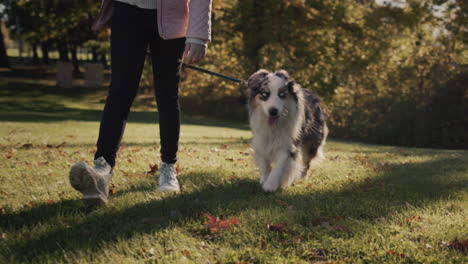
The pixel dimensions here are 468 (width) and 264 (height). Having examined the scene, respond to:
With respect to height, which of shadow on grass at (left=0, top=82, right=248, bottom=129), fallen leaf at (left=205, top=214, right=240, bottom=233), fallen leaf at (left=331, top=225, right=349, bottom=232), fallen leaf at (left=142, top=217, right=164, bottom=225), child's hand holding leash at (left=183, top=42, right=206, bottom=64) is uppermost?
child's hand holding leash at (left=183, top=42, right=206, bottom=64)

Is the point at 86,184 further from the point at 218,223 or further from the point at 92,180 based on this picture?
the point at 218,223

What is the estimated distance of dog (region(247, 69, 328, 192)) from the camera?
14.1 feet

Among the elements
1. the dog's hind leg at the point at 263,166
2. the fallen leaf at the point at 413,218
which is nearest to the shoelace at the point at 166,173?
the dog's hind leg at the point at 263,166

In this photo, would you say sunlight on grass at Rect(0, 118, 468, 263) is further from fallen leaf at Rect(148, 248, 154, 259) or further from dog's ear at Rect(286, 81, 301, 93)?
dog's ear at Rect(286, 81, 301, 93)

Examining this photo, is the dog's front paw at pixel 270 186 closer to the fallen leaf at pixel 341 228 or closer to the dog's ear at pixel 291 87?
the dog's ear at pixel 291 87

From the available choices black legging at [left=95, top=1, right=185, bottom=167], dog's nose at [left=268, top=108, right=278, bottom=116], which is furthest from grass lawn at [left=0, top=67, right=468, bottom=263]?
dog's nose at [left=268, top=108, right=278, bottom=116]

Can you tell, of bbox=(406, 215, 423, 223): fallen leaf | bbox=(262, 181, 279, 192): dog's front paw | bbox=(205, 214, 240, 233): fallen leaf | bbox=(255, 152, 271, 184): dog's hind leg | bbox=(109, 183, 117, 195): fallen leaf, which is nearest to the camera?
bbox=(205, 214, 240, 233): fallen leaf

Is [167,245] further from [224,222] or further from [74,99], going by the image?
[74,99]

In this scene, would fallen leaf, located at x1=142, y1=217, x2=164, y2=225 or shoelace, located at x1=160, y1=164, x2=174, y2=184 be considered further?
shoelace, located at x1=160, y1=164, x2=174, y2=184

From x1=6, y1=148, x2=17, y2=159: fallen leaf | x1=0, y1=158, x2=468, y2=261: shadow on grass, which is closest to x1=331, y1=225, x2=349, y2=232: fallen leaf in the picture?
x1=0, y1=158, x2=468, y2=261: shadow on grass

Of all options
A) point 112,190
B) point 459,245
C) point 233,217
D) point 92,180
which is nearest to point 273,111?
point 233,217

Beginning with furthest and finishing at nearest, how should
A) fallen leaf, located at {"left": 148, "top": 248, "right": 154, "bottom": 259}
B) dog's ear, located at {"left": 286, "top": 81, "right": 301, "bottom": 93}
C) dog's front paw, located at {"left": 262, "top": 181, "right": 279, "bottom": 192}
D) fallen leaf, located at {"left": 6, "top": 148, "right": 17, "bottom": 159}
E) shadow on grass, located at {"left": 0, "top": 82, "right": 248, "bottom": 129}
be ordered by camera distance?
shadow on grass, located at {"left": 0, "top": 82, "right": 248, "bottom": 129} < fallen leaf, located at {"left": 6, "top": 148, "right": 17, "bottom": 159} < dog's ear, located at {"left": 286, "top": 81, "right": 301, "bottom": 93} < dog's front paw, located at {"left": 262, "top": 181, "right": 279, "bottom": 192} < fallen leaf, located at {"left": 148, "top": 248, "right": 154, "bottom": 259}

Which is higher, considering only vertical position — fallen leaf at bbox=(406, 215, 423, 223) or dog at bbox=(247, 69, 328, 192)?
→ dog at bbox=(247, 69, 328, 192)

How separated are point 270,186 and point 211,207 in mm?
967
